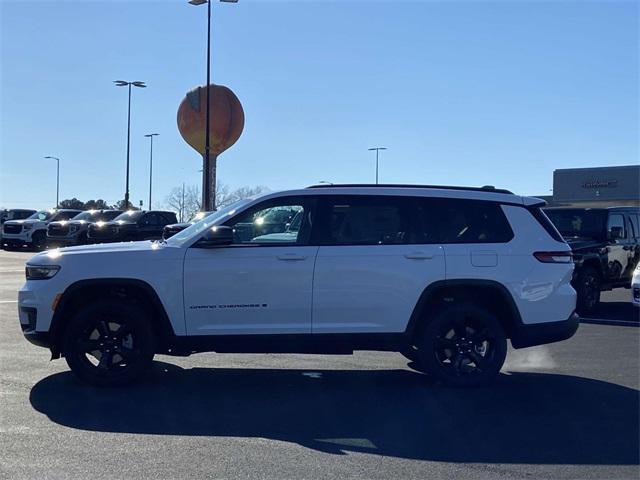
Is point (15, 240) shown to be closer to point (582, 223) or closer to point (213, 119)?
point (213, 119)

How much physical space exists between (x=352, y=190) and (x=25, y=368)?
3.96 m

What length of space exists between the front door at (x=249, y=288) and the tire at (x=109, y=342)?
479mm

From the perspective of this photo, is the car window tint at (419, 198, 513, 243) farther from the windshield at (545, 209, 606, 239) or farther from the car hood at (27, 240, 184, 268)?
the windshield at (545, 209, 606, 239)

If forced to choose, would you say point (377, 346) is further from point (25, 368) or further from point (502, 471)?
point (25, 368)

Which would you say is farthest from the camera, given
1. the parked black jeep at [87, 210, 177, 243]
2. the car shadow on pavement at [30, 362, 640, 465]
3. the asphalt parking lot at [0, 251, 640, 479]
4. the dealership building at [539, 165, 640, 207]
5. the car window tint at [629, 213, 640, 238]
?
the dealership building at [539, 165, 640, 207]

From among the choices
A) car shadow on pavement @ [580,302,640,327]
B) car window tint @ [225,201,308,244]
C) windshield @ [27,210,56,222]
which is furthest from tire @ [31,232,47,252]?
car window tint @ [225,201,308,244]

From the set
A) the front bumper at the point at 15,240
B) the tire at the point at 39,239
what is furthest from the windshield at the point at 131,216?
the front bumper at the point at 15,240

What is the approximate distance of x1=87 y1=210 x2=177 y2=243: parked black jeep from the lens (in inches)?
1056

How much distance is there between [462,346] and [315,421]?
1.95 metres

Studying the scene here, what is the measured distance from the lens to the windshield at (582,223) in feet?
44.6

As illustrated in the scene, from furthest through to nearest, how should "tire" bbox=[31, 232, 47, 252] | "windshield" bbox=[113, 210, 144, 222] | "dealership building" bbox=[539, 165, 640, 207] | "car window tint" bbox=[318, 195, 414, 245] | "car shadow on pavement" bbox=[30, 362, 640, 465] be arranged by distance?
"dealership building" bbox=[539, 165, 640, 207] < "tire" bbox=[31, 232, 47, 252] < "windshield" bbox=[113, 210, 144, 222] < "car window tint" bbox=[318, 195, 414, 245] < "car shadow on pavement" bbox=[30, 362, 640, 465]

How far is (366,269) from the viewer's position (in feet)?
22.6

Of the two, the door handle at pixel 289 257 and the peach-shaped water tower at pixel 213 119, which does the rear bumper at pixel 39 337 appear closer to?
the door handle at pixel 289 257

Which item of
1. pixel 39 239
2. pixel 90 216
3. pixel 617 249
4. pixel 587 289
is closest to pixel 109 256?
pixel 587 289
